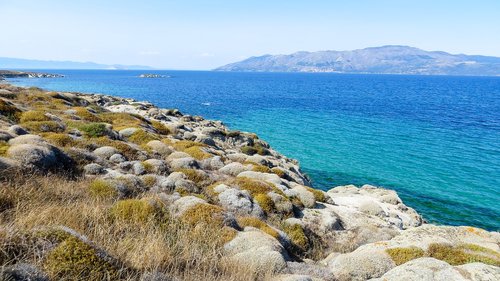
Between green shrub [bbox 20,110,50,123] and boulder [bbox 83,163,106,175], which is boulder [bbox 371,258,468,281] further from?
green shrub [bbox 20,110,50,123]

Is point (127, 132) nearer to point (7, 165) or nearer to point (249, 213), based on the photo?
point (7, 165)

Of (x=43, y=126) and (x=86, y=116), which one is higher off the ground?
(x=43, y=126)

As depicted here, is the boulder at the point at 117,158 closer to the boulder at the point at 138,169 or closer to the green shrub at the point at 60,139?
the boulder at the point at 138,169

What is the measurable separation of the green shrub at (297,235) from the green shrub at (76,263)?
9.72m

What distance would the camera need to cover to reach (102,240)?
8469mm

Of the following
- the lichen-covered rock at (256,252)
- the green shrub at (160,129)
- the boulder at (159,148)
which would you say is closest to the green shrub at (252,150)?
the green shrub at (160,129)

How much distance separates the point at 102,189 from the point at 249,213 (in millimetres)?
6859

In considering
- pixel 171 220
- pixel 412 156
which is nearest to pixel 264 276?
pixel 171 220

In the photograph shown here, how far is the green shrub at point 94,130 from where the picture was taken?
1003 inches

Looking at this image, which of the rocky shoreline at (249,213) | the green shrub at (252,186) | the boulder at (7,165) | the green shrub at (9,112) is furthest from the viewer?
the green shrub at (9,112)

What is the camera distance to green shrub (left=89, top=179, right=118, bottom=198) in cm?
1357

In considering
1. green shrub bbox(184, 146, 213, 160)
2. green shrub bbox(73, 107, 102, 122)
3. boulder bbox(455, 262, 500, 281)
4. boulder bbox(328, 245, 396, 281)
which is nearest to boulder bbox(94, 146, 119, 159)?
green shrub bbox(184, 146, 213, 160)

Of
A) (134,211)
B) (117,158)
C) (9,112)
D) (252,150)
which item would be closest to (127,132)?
(9,112)

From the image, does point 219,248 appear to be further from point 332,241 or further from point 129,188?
point 332,241
